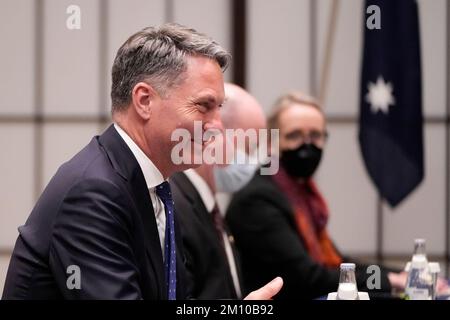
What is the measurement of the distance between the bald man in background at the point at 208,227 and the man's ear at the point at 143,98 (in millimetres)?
547

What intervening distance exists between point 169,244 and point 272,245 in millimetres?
→ 1028

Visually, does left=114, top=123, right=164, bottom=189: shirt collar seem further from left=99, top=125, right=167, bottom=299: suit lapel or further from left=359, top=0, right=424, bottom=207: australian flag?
left=359, top=0, right=424, bottom=207: australian flag

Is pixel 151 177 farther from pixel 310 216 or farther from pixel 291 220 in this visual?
pixel 310 216

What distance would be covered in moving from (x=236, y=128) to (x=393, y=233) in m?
1.59

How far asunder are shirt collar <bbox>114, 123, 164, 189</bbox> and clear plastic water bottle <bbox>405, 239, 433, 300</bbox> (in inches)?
35.2

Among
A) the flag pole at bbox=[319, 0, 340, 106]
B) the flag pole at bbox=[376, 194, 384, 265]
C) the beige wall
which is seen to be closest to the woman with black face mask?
the flag pole at bbox=[319, 0, 340, 106]

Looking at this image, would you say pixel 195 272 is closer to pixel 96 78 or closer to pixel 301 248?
pixel 301 248

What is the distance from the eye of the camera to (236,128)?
7.56ft

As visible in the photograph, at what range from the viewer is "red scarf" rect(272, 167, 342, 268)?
2588mm

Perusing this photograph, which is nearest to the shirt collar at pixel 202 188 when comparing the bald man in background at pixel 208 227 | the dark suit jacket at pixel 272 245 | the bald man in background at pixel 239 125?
the bald man in background at pixel 208 227

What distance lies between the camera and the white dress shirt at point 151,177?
1412 mm

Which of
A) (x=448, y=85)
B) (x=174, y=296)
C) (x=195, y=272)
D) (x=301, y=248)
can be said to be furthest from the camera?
(x=448, y=85)

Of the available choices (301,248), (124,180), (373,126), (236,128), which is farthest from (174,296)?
(373,126)

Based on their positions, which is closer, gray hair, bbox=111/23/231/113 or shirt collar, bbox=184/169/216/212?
gray hair, bbox=111/23/231/113
